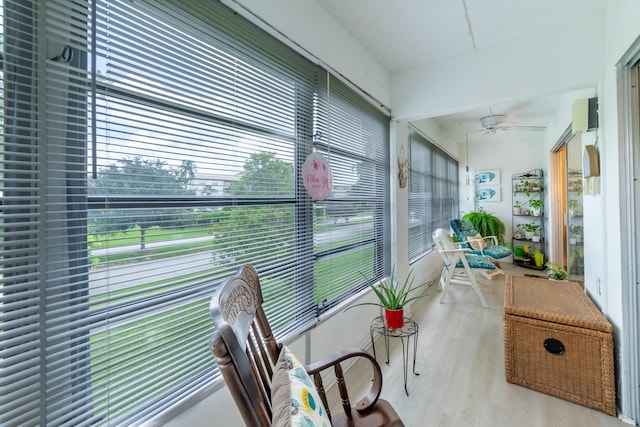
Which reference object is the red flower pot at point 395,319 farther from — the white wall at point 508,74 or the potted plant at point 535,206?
the potted plant at point 535,206

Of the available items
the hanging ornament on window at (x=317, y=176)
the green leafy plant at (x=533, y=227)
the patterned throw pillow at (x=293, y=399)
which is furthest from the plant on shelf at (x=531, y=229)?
the patterned throw pillow at (x=293, y=399)

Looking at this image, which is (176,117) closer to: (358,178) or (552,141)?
(358,178)

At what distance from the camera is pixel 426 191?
425 centimetres

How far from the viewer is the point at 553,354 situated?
182cm

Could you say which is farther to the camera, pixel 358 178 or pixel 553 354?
pixel 358 178

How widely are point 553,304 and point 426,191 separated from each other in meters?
2.48

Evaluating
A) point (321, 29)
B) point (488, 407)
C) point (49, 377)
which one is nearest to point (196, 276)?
point (49, 377)

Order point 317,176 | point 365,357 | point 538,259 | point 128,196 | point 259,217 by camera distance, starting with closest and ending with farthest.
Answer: point 128,196 < point 365,357 < point 259,217 < point 317,176 < point 538,259

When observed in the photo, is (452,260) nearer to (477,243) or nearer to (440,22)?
(477,243)

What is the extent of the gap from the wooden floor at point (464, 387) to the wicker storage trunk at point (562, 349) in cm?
8

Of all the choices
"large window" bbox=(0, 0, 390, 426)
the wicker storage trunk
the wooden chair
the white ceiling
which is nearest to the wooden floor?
the wicker storage trunk

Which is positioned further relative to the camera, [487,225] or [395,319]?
[487,225]

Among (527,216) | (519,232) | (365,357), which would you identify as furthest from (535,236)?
(365,357)

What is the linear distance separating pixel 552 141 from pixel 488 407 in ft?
13.7
